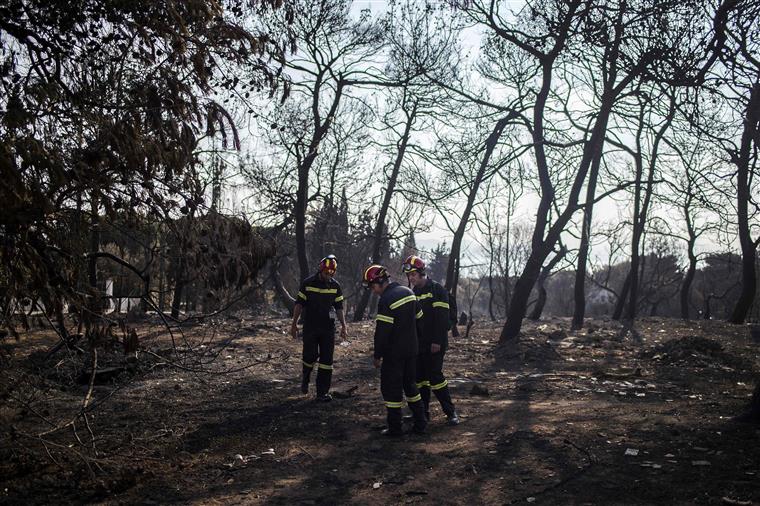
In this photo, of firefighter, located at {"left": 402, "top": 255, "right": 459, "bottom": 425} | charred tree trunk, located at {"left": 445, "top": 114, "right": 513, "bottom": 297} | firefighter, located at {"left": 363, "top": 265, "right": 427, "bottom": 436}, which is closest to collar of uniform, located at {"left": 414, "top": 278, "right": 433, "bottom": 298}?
firefighter, located at {"left": 402, "top": 255, "right": 459, "bottom": 425}

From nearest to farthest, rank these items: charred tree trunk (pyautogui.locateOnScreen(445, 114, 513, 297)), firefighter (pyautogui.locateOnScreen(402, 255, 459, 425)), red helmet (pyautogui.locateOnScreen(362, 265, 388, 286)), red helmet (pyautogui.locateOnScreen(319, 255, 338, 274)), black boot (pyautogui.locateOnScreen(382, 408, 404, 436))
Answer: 1. black boot (pyautogui.locateOnScreen(382, 408, 404, 436))
2. red helmet (pyautogui.locateOnScreen(362, 265, 388, 286))
3. firefighter (pyautogui.locateOnScreen(402, 255, 459, 425))
4. red helmet (pyautogui.locateOnScreen(319, 255, 338, 274))
5. charred tree trunk (pyautogui.locateOnScreen(445, 114, 513, 297))

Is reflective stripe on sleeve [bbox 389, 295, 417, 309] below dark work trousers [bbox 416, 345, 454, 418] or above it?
above

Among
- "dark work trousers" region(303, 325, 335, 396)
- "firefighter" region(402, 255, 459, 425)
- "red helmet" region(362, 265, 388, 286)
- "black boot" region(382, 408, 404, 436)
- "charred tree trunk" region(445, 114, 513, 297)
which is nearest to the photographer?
"black boot" region(382, 408, 404, 436)

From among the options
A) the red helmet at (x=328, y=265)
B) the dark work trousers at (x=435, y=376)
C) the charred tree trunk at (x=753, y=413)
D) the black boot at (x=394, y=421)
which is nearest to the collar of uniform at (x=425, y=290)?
the dark work trousers at (x=435, y=376)

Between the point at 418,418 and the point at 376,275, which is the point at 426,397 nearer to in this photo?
the point at 418,418

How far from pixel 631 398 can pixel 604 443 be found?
9.31ft

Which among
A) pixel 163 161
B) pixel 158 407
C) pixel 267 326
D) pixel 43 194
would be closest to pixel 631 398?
pixel 158 407

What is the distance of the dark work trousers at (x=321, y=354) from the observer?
9.20m

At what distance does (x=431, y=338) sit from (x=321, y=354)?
209 cm

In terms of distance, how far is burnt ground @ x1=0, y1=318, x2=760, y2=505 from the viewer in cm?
551

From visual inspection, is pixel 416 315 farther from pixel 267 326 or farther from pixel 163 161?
pixel 267 326

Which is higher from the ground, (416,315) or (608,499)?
(416,315)

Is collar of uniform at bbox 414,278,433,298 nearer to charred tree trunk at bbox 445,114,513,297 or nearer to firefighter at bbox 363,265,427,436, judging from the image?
firefighter at bbox 363,265,427,436

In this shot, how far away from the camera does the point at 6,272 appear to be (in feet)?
17.4
